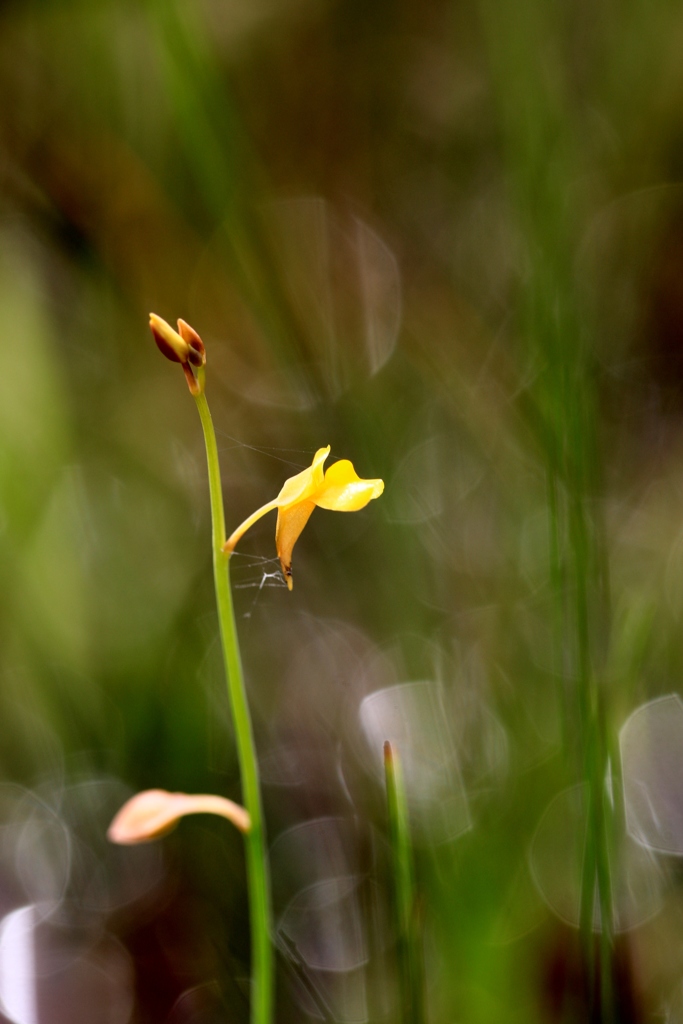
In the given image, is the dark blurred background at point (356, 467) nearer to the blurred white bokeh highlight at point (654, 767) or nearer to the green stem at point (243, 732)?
the blurred white bokeh highlight at point (654, 767)

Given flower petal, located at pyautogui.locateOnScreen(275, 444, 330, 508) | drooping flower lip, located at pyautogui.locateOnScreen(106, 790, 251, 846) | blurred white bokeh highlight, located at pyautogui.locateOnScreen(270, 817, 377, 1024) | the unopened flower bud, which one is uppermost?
the unopened flower bud

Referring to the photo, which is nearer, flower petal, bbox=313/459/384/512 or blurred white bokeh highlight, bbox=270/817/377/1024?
flower petal, bbox=313/459/384/512

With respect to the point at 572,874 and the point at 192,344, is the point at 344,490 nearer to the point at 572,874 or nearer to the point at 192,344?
the point at 192,344

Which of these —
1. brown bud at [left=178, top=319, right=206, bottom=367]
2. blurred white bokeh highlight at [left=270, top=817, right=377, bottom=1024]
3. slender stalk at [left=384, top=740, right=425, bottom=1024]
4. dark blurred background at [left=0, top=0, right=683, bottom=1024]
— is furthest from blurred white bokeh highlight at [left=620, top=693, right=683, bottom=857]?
brown bud at [left=178, top=319, right=206, bottom=367]

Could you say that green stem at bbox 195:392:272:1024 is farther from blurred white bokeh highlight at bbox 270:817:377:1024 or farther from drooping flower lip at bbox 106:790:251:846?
blurred white bokeh highlight at bbox 270:817:377:1024

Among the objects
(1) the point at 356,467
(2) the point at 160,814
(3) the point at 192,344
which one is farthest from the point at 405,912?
(1) the point at 356,467

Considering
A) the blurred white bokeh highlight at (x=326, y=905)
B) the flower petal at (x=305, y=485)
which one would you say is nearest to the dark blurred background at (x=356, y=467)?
the blurred white bokeh highlight at (x=326, y=905)
